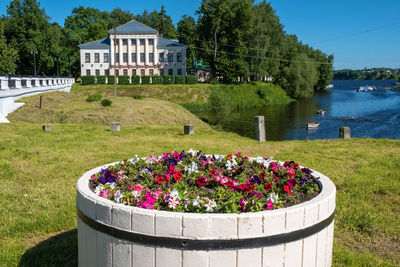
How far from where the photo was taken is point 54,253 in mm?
5172

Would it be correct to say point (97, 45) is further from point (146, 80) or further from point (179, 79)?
point (179, 79)

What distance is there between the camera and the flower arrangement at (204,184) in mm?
3439

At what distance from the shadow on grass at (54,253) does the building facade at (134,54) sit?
63.1 m

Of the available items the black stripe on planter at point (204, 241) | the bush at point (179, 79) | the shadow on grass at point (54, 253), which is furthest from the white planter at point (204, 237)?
the bush at point (179, 79)

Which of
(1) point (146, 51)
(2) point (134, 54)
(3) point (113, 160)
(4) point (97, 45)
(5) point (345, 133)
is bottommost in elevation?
(3) point (113, 160)

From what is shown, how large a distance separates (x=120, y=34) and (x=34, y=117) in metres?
45.9

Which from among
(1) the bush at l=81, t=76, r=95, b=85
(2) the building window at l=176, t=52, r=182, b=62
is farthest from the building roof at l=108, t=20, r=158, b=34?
(1) the bush at l=81, t=76, r=95, b=85

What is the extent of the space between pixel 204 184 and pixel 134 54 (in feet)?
217

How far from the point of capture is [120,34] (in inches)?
2559

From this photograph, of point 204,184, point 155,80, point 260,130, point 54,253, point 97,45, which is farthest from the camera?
point 97,45

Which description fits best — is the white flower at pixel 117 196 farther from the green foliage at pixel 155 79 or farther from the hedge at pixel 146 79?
the hedge at pixel 146 79

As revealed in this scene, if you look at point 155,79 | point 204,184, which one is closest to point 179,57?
point 155,79

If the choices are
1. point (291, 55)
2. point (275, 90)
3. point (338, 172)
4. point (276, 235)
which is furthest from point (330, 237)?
point (291, 55)

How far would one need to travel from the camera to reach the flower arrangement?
3439 millimetres
